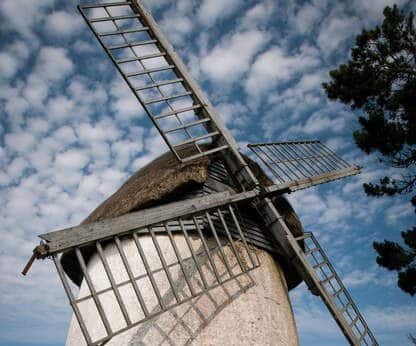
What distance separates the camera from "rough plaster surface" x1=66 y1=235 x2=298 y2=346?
4035 mm

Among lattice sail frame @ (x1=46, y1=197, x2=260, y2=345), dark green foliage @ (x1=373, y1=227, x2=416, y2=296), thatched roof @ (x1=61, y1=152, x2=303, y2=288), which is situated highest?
thatched roof @ (x1=61, y1=152, x2=303, y2=288)

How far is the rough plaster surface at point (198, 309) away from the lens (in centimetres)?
404

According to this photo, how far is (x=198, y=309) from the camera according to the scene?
4199 mm

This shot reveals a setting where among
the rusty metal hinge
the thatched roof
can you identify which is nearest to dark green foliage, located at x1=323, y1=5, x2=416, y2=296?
the thatched roof

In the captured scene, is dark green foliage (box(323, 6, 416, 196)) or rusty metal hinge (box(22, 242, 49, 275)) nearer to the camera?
rusty metal hinge (box(22, 242, 49, 275))

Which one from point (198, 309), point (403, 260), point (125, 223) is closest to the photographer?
point (125, 223)

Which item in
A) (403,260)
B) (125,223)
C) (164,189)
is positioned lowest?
(403,260)

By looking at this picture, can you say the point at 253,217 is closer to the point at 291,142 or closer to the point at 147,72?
the point at 291,142

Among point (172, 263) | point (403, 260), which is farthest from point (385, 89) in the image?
point (172, 263)

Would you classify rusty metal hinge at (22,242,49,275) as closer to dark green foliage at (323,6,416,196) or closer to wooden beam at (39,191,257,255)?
wooden beam at (39,191,257,255)

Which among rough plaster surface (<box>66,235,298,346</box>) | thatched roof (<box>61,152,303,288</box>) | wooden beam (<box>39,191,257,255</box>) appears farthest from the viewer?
thatched roof (<box>61,152,303,288</box>)

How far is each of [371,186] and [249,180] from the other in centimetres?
559

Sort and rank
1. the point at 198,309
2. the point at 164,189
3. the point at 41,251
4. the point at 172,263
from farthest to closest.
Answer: the point at 164,189, the point at 172,263, the point at 198,309, the point at 41,251

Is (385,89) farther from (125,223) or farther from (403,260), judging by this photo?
(125,223)
